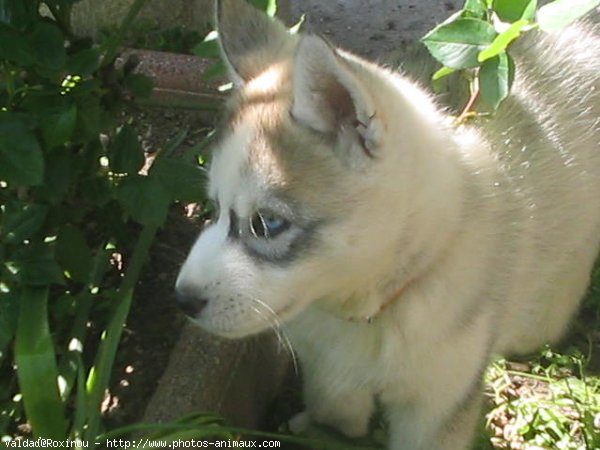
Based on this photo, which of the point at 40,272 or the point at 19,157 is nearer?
the point at 19,157

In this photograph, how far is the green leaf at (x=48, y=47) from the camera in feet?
7.36

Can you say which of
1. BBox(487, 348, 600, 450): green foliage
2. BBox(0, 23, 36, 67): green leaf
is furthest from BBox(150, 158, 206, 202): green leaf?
BBox(487, 348, 600, 450): green foliage

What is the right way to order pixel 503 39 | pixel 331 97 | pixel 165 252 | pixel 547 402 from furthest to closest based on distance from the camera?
pixel 165 252 < pixel 547 402 < pixel 503 39 < pixel 331 97

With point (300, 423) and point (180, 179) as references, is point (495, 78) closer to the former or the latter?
point (180, 179)

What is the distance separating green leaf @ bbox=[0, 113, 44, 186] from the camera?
2162mm

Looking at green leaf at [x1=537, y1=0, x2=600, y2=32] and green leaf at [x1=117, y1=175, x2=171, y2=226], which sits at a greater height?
green leaf at [x1=537, y1=0, x2=600, y2=32]

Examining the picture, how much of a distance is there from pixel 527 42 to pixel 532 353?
1.05 metres

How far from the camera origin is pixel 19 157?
7.11 feet

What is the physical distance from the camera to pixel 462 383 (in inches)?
94.5

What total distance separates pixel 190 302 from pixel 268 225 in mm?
225

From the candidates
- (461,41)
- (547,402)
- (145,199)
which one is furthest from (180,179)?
(547,402)

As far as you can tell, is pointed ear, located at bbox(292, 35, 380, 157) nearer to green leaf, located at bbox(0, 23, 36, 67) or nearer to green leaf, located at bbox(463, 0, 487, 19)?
green leaf, located at bbox(463, 0, 487, 19)

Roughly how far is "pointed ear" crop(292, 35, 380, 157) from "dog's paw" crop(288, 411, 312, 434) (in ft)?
3.59

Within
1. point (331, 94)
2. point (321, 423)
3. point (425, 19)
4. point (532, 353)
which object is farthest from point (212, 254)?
point (425, 19)
